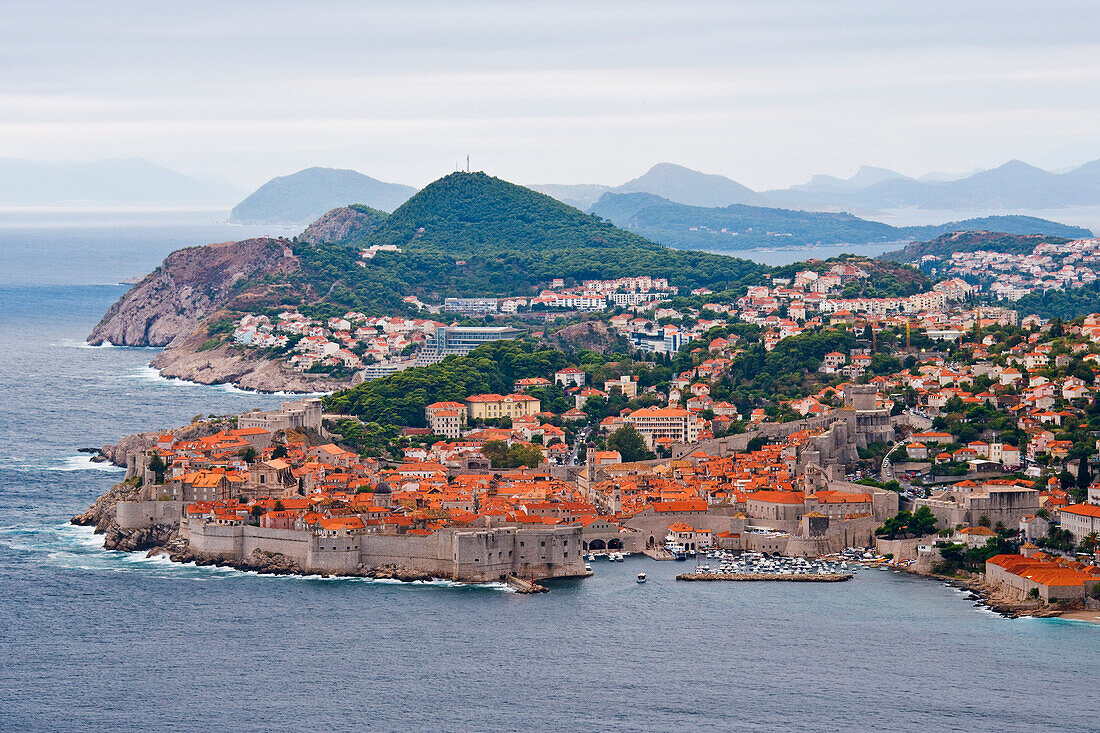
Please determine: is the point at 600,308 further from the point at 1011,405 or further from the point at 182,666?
the point at 182,666

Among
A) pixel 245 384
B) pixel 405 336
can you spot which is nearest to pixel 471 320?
pixel 405 336

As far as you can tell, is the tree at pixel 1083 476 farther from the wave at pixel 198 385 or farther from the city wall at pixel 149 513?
the wave at pixel 198 385

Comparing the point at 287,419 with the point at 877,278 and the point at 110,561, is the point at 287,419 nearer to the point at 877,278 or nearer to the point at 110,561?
the point at 110,561

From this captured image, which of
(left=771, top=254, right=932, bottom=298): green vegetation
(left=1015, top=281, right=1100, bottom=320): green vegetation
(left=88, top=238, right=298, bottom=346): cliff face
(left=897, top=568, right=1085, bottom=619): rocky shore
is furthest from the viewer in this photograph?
(left=88, top=238, right=298, bottom=346): cliff face

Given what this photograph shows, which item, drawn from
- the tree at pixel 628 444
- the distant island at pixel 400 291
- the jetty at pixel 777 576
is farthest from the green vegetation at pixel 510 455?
the distant island at pixel 400 291

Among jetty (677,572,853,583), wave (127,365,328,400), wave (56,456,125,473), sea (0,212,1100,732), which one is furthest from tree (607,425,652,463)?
wave (127,365,328,400)

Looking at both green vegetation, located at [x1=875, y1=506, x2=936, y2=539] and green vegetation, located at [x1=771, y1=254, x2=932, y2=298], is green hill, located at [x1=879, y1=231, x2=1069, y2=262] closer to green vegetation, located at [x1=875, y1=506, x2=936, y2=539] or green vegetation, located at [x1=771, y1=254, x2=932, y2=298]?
green vegetation, located at [x1=771, y1=254, x2=932, y2=298]
